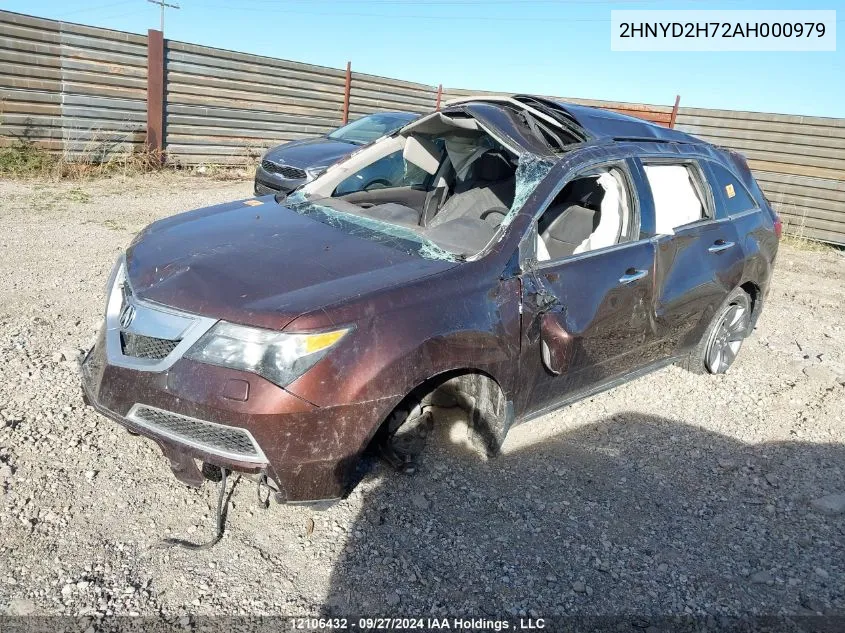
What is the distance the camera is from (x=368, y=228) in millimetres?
3494

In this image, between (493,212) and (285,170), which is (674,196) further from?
(285,170)

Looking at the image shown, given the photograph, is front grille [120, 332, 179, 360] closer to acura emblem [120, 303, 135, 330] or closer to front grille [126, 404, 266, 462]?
acura emblem [120, 303, 135, 330]

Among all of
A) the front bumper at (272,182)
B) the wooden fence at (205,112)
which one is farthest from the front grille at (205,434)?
the wooden fence at (205,112)

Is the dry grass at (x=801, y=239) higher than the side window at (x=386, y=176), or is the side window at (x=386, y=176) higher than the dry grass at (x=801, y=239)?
the side window at (x=386, y=176)

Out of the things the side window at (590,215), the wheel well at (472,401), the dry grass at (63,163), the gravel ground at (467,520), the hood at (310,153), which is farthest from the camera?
the dry grass at (63,163)

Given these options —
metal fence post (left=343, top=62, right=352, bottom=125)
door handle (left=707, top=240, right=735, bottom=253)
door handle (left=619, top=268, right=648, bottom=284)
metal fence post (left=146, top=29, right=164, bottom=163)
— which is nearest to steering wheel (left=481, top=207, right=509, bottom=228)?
door handle (left=619, top=268, right=648, bottom=284)

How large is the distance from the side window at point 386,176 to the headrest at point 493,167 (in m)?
0.41

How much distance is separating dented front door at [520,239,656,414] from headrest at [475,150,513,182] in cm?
94

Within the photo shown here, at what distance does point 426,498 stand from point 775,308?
5.43 m

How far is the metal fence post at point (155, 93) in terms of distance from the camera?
11.2 metres

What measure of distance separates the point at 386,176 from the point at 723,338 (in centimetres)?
265

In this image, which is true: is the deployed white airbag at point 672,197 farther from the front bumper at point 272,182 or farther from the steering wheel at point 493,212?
the front bumper at point 272,182

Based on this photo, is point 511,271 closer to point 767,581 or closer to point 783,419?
point 767,581

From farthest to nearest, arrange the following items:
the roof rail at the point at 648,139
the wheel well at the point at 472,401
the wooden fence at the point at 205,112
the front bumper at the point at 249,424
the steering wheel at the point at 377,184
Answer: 1. the wooden fence at the point at 205,112
2. the steering wheel at the point at 377,184
3. the roof rail at the point at 648,139
4. the wheel well at the point at 472,401
5. the front bumper at the point at 249,424
